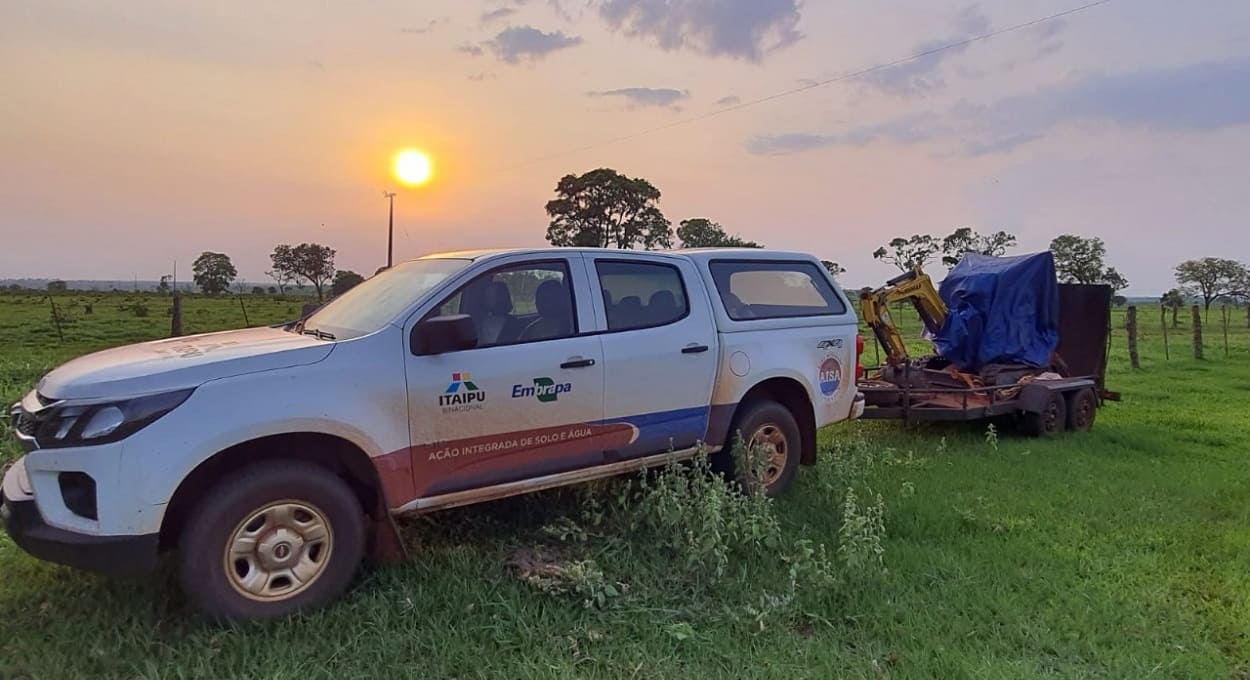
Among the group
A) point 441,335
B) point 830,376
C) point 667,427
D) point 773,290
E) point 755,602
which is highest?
point 773,290

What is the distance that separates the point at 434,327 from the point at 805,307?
10.6ft

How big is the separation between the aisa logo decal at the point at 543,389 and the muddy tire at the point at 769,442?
146 cm

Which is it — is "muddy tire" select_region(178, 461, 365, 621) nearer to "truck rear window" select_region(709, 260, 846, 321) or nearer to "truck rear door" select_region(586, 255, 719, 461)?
"truck rear door" select_region(586, 255, 719, 461)

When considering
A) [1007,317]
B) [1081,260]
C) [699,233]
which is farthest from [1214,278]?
[1007,317]

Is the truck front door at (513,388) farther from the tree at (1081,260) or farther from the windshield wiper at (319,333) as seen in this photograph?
the tree at (1081,260)

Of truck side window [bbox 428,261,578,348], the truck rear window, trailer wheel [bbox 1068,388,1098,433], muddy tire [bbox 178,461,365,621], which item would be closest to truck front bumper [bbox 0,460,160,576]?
muddy tire [bbox 178,461,365,621]

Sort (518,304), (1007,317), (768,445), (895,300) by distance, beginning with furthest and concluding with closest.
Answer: (1007,317) < (895,300) < (768,445) < (518,304)

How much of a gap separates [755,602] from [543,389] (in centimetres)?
160

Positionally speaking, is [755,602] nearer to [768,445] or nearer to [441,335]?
[768,445]

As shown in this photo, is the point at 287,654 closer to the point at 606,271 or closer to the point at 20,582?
the point at 20,582

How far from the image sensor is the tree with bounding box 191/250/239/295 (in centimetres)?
5322

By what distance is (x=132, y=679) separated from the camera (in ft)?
9.68

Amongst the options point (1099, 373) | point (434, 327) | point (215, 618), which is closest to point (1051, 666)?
point (434, 327)

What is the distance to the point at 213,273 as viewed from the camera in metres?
53.6
